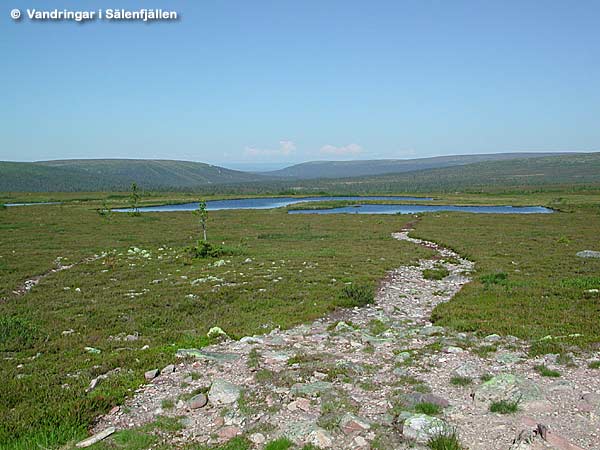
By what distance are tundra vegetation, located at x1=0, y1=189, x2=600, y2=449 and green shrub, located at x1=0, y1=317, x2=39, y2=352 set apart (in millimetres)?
50

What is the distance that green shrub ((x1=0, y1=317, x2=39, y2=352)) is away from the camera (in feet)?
42.0

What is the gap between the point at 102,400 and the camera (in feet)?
29.2

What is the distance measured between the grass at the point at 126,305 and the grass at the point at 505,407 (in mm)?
Answer: 7799

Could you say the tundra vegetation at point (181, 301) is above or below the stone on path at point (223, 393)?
below

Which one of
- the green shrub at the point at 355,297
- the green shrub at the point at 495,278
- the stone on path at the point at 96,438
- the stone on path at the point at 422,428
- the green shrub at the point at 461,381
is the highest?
the stone on path at the point at 422,428

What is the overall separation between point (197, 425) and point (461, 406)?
5.30 meters

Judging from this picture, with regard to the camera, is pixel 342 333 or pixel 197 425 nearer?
pixel 197 425

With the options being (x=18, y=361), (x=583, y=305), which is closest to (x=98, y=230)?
(x=18, y=361)

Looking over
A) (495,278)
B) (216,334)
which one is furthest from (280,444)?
(495,278)

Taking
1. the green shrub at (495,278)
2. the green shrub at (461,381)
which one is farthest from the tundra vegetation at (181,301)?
the green shrub at (495,278)

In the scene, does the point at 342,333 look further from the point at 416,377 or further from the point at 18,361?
the point at 18,361

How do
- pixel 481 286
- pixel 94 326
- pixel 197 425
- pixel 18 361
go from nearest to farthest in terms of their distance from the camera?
pixel 197 425 → pixel 18 361 → pixel 94 326 → pixel 481 286

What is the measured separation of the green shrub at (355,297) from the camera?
18142 millimetres

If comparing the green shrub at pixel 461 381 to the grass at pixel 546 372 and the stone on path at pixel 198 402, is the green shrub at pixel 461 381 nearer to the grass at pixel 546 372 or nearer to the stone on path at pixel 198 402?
the grass at pixel 546 372
